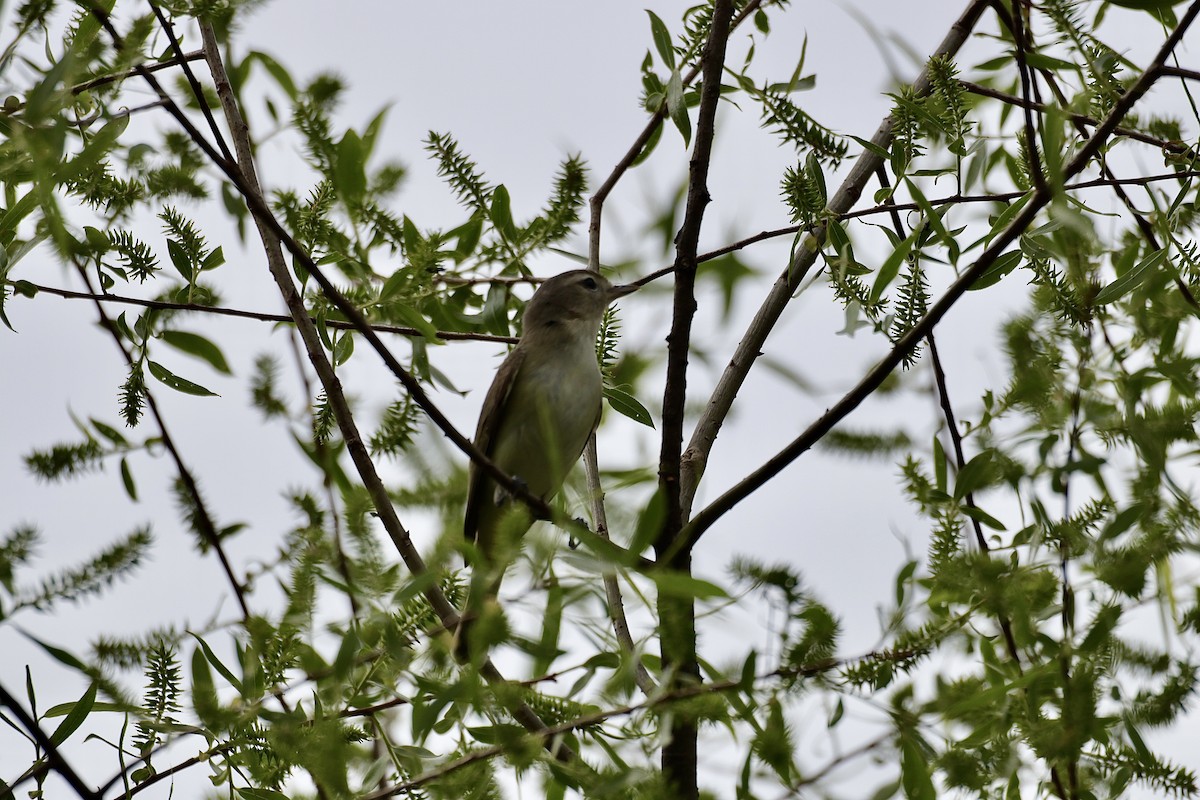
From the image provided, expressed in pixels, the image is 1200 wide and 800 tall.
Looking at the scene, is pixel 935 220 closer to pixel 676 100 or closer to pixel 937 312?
pixel 937 312

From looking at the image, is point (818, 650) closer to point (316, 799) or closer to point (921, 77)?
point (316, 799)

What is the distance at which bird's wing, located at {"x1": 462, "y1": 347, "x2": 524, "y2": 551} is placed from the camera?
4.94 meters

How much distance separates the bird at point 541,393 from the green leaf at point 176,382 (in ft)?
5.06

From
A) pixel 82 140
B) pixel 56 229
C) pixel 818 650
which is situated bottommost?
pixel 818 650

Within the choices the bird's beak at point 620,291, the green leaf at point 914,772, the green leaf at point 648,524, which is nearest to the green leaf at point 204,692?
the green leaf at point 648,524

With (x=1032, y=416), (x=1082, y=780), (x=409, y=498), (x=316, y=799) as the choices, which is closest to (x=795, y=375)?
(x=1032, y=416)

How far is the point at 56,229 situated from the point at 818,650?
1.30 m

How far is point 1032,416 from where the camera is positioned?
2.21m

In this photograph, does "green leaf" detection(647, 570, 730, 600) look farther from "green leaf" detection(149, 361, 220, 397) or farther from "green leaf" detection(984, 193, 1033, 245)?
"green leaf" detection(149, 361, 220, 397)

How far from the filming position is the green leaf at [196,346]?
10.5ft

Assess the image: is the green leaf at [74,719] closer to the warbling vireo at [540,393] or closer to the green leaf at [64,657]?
the green leaf at [64,657]

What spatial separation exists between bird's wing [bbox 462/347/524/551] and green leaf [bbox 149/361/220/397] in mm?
1848

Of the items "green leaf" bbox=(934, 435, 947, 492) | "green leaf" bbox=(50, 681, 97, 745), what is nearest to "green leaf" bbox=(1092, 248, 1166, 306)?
"green leaf" bbox=(934, 435, 947, 492)

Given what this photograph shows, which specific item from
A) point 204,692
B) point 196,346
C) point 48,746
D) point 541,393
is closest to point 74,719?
point 48,746
